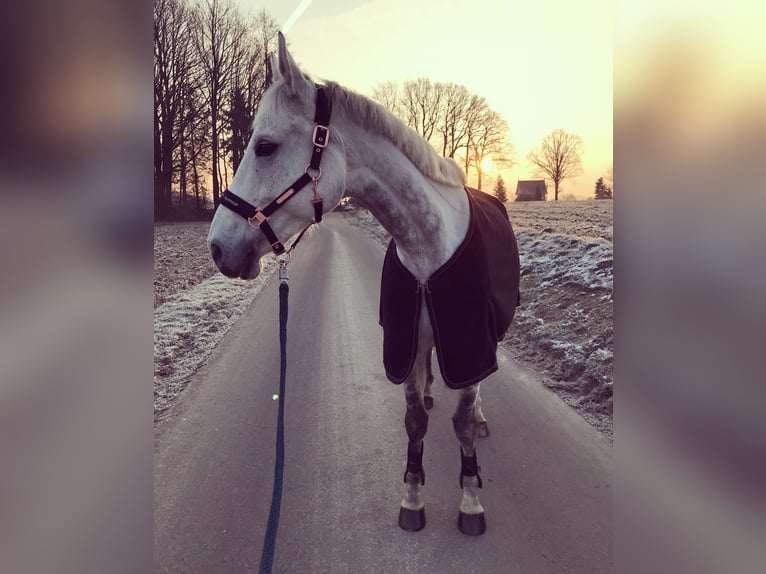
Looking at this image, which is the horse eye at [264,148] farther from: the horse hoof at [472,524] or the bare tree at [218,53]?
the horse hoof at [472,524]

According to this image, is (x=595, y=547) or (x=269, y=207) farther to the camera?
(x=595, y=547)

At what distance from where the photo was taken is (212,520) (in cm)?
259

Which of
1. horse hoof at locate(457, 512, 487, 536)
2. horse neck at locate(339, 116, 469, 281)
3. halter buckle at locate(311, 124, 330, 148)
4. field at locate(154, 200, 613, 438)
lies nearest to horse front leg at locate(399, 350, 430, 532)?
horse hoof at locate(457, 512, 487, 536)

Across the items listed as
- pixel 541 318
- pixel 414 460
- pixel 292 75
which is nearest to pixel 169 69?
pixel 292 75

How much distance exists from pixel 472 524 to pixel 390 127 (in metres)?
2.28

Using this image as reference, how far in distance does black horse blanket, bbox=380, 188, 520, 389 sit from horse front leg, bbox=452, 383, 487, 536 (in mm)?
302

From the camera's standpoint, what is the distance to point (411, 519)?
254 centimetres

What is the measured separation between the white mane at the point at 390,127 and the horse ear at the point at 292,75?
5.7 inches

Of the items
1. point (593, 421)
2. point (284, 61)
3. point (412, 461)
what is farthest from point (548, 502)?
point (284, 61)
